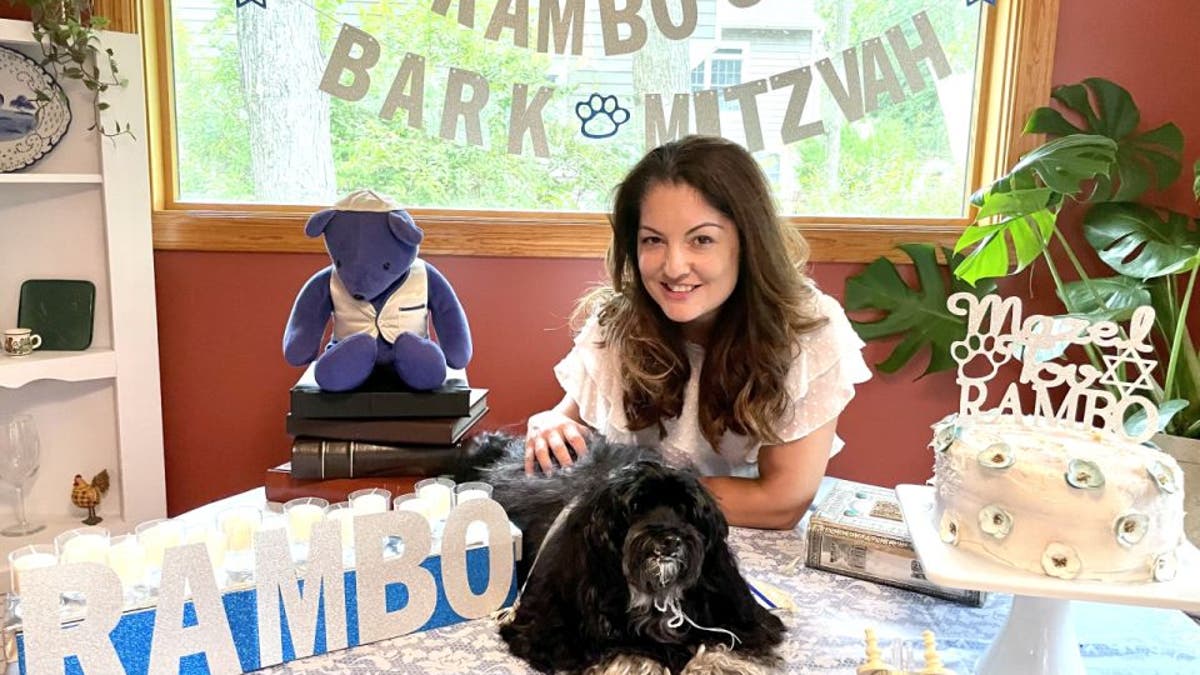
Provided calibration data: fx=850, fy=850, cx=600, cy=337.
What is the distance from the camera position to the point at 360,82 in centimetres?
218

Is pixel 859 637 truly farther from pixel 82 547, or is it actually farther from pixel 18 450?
pixel 18 450

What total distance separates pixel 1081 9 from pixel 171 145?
2365mm

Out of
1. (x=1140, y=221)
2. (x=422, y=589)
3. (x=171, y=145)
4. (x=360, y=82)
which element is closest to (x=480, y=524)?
(x=422, y=589)

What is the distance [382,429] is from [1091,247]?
6.23 feet

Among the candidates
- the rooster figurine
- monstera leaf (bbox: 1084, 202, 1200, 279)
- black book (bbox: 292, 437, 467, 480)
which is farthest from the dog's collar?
monstera leaf (bbox: 1084, 202, 1200, 279)

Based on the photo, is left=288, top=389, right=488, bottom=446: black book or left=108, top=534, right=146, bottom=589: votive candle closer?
left=108, top=534, right=146, bottom=589: votive candle

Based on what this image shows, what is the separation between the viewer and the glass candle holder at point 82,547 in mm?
965

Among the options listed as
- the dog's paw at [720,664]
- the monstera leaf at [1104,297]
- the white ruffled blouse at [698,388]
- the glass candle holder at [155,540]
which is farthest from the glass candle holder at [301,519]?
the monstera leaf at [1104,297]

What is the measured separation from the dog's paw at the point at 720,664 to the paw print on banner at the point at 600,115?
161 cm

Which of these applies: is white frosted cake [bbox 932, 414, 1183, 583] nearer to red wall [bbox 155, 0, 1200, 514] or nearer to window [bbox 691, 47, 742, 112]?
red wall [bbox 155, 0, 1200, 514]

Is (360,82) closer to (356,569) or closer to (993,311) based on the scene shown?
(356,569)

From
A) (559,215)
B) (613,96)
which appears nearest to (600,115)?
(613,96)

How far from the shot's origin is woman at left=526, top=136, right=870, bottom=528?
1434 mm

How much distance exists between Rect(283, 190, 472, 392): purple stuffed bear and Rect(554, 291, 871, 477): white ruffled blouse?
29 cm
